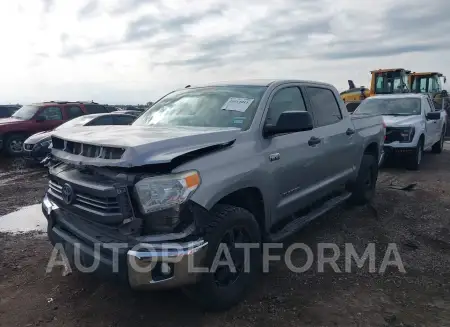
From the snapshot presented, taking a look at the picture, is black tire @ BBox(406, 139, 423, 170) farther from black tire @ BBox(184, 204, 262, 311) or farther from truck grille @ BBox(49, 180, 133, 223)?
truck grille @ BBox(49, 180, 133, 223)

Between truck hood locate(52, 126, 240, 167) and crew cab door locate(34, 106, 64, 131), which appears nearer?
truck hood locate(52, 126, 240, 167)

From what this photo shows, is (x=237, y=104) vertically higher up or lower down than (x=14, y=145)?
higher up

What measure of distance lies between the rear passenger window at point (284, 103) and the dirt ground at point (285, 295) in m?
1.51

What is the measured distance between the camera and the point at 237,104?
391 centimetres

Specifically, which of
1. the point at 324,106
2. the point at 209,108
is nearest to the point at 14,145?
the point at 209,108

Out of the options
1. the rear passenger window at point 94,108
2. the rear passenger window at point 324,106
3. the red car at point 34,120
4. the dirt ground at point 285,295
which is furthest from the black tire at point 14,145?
the rear passenger window at point 324,106

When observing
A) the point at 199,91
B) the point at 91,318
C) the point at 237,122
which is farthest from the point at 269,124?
the point at 91,318

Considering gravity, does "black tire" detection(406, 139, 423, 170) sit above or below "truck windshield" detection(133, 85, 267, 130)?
below

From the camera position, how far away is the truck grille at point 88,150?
2877mm

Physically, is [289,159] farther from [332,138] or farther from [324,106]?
[324,106]

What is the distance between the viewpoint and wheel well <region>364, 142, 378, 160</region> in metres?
6.15

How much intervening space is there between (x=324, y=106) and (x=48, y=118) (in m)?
10.3

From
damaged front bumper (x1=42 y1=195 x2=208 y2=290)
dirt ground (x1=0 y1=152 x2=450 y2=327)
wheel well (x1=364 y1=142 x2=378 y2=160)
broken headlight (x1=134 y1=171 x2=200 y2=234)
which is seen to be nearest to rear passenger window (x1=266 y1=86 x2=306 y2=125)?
broken headlight (x1=134 y1=171 x2=200 y2=234)

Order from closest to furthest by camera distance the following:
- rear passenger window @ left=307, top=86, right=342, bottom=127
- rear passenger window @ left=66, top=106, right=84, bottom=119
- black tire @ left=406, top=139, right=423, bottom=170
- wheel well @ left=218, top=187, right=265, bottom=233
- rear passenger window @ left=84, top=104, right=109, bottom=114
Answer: wheel well @ left=218, top=187, right=265, bottom=233 < rear passenger window @ left=307, top=86, right=342, bottom=127 < black tire @ left=406, top=139, right=423, bottom=170 < rear passenger window @ left=66, top=106, right=84, bottom=119 < rear passenger window @ left=84, top=104, right=109, bottom=114
